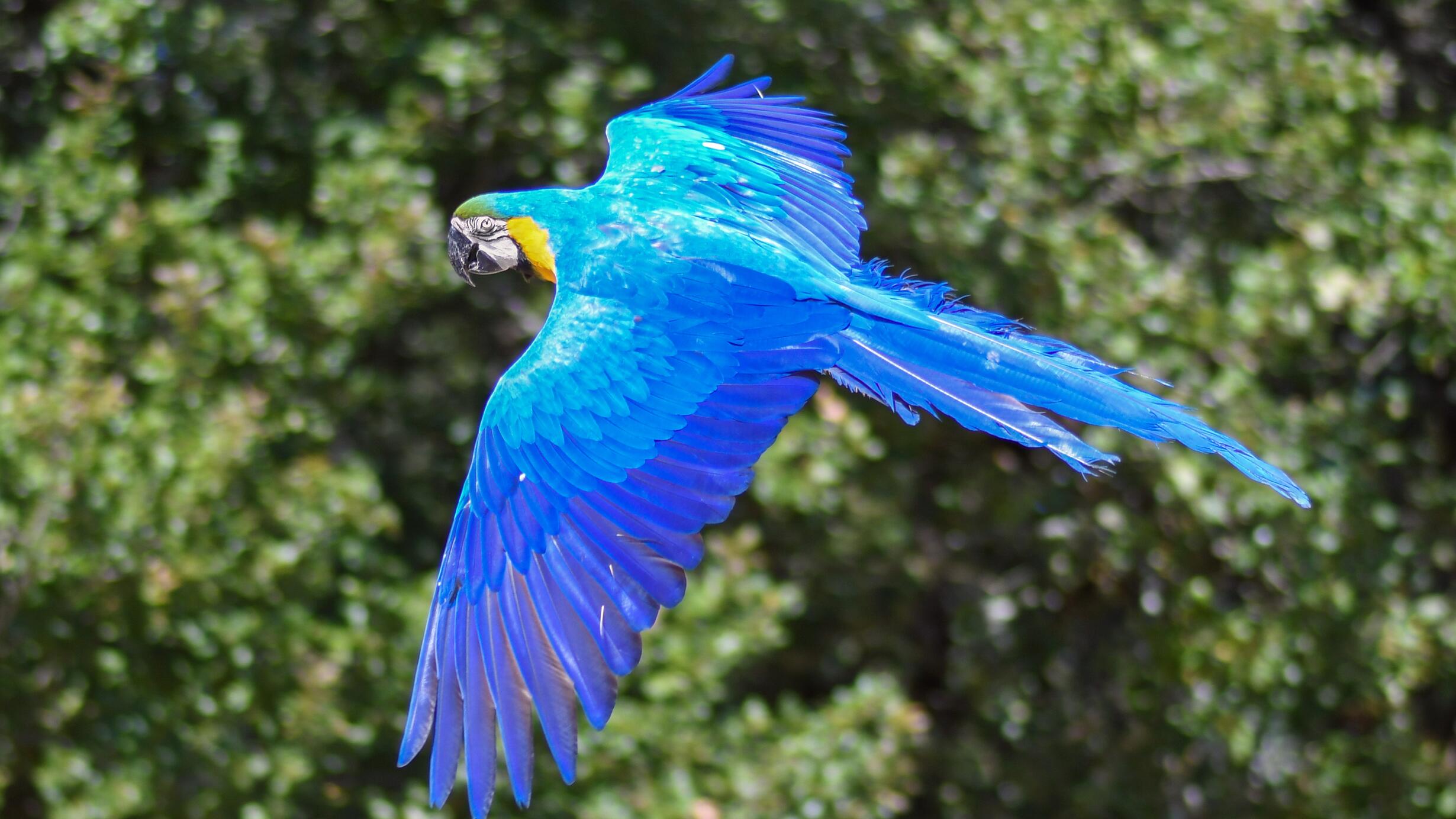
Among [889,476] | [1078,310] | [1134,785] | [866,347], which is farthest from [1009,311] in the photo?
[866,347]

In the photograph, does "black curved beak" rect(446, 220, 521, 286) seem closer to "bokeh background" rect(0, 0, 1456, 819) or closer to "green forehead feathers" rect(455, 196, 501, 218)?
"green forehead feathers" rect(455, 196, 501, 218)

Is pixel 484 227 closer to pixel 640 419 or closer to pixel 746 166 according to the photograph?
pixel 746 166

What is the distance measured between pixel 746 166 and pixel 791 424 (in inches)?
49.3

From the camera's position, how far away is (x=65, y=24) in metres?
3.26

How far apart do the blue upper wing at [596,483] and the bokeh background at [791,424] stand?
1.39 metres

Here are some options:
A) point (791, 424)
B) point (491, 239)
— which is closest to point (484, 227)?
point (491, 239)

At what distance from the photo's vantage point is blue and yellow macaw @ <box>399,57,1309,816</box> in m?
1.61

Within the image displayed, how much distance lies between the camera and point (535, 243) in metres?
2.03

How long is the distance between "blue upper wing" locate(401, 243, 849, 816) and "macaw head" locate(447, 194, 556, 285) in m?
0.22

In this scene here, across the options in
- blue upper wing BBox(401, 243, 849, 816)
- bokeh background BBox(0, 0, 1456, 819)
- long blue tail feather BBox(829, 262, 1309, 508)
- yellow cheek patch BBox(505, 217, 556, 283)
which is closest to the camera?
long blue tail feather BBox(829, 262, 1309, 508)

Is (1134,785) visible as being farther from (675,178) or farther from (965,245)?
(675,178)

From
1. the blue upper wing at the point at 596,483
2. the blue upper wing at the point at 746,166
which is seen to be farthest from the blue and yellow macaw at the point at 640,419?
the blue upper wing at the point at 746,166

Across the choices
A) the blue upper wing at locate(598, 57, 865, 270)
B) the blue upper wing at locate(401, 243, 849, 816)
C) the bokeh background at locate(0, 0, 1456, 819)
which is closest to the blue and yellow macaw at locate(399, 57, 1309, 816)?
the blue upper wing at locate(401, 243, 849, 816)

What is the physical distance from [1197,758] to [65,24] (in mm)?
3018
